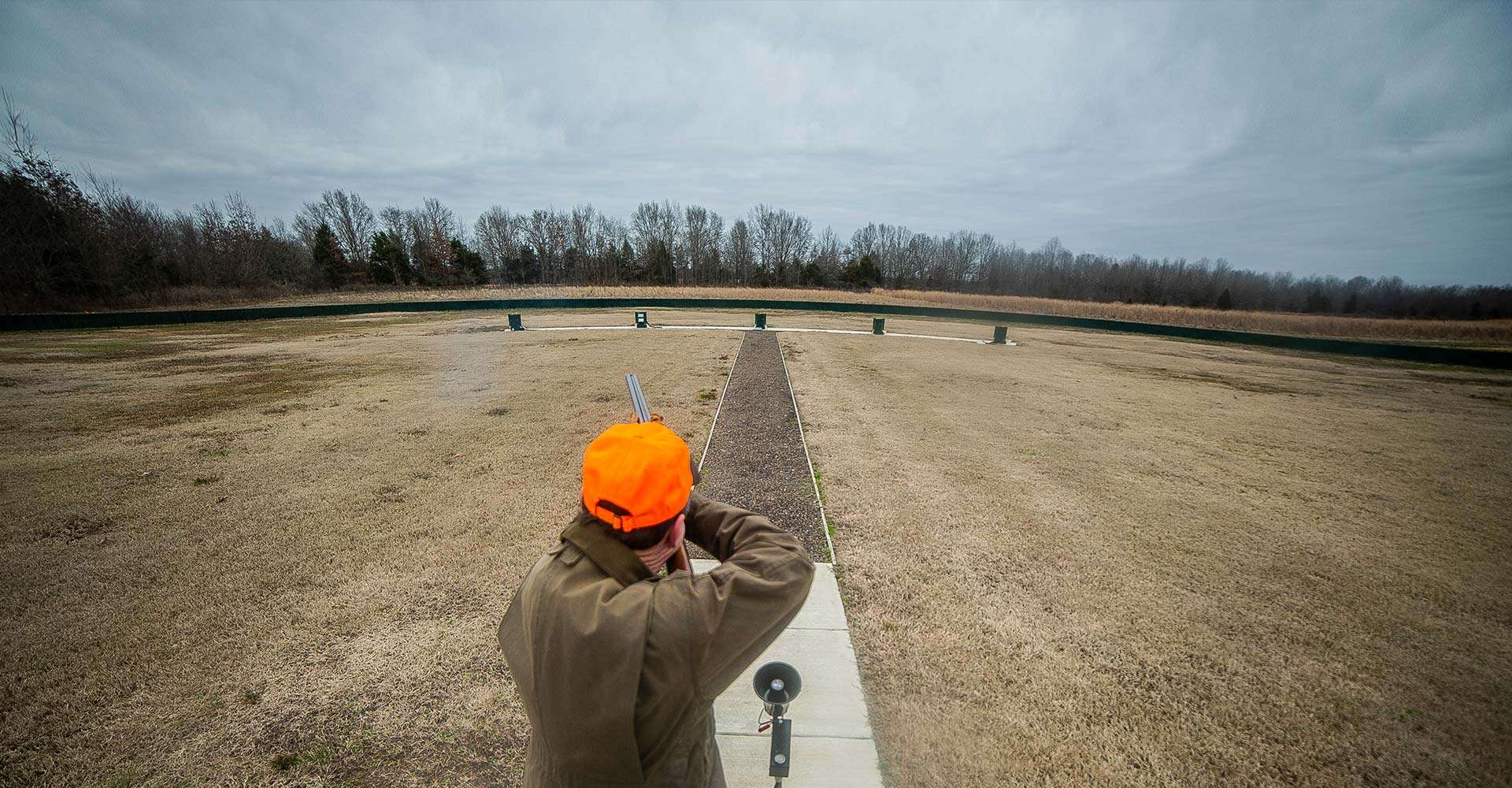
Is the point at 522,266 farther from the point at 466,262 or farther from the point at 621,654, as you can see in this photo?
the point at 621,654

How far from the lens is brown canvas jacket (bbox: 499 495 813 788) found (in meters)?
1.06

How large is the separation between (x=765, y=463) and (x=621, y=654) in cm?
564

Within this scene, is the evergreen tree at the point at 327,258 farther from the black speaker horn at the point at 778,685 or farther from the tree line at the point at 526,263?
the black speaker horn at the point at 778,685

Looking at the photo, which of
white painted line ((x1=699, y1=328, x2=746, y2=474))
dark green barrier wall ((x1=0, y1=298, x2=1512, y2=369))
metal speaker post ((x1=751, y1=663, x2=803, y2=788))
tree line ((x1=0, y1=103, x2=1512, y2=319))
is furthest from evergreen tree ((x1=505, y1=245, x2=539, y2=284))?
metal speaker post ((x1=751, y1=663, x2=803, y2=788))

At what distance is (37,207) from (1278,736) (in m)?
49.6

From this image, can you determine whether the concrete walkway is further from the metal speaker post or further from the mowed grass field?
the metal speaker post

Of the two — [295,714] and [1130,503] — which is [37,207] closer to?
[295,714]

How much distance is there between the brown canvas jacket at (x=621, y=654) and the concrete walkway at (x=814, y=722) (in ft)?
5.44

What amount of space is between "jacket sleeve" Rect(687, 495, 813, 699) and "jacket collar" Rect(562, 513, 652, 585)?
0.49ft

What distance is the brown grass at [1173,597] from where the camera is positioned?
9.25 feet

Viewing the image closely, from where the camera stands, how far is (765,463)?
262 inches

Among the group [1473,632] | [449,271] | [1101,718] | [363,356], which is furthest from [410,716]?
[449,271]

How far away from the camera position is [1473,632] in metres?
3.80

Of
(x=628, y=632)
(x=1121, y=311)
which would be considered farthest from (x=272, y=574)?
(x=1121, y=311)
